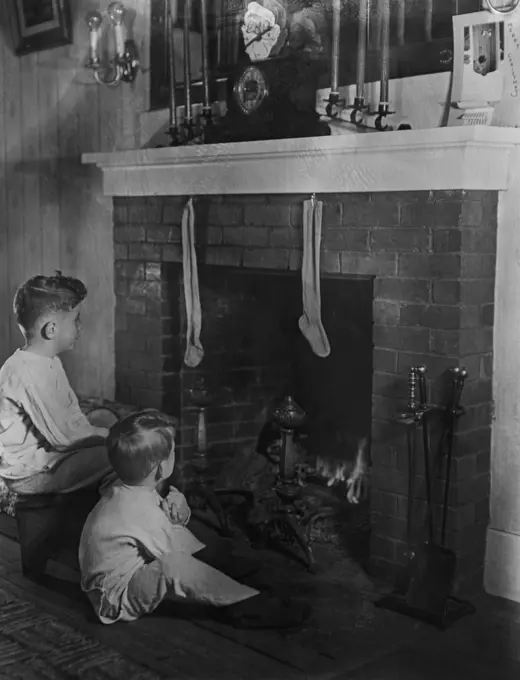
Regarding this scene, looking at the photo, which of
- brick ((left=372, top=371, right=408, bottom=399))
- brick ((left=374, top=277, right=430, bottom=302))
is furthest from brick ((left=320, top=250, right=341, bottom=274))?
brick ((left=372, top=371, right=408, bottom=399))

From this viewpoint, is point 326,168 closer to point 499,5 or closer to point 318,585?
point 499,5

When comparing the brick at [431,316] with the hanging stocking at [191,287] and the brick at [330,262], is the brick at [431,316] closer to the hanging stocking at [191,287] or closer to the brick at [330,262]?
the brick at [330,262]

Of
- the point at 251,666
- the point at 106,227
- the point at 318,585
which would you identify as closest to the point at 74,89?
the point at 106,227

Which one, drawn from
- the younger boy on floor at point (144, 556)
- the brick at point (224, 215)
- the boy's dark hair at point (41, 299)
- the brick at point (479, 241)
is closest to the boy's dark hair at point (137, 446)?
the younger boy on floor at point (144, 556)

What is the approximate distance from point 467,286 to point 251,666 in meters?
0.80

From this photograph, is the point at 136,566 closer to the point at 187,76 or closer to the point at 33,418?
the point at 33,418

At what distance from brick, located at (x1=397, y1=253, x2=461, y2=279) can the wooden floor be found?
2.14 ft

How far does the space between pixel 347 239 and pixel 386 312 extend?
181 mm

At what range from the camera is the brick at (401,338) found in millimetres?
1887

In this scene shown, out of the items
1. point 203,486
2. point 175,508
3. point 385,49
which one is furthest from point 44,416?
point 385,49

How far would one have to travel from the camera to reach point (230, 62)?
221 cm

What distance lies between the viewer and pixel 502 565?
75.0 inches

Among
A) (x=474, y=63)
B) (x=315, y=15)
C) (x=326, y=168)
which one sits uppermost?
(x=315, y=15)

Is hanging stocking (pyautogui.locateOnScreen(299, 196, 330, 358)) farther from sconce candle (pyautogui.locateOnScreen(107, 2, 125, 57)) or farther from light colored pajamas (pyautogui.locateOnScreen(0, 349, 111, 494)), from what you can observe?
sconce candle (pyautogui.locateOnScreen(107, 2, 125, 57))
